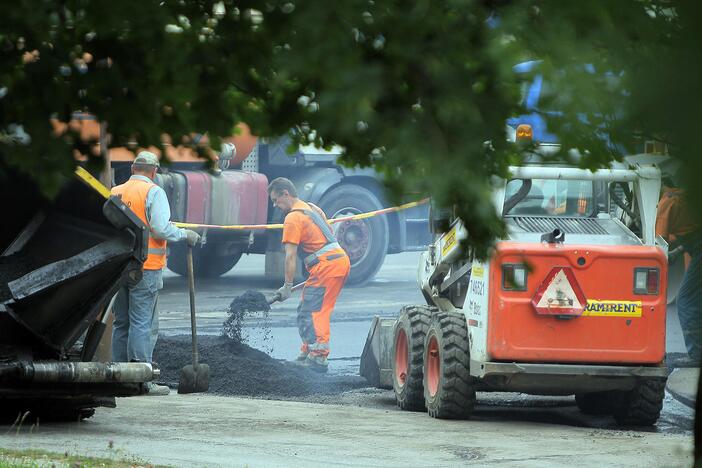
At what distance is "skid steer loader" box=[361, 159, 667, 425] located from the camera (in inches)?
364

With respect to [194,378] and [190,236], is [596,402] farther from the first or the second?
[190,236]

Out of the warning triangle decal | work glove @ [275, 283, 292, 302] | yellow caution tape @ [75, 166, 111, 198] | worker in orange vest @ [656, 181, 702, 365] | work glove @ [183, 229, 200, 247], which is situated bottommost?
work glove @ [275, 283, 292, 302]

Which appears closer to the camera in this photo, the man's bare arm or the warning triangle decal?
the warning triangle decal

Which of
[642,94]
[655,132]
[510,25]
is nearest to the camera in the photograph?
[642,94]

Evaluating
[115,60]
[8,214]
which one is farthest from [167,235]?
[115,60]

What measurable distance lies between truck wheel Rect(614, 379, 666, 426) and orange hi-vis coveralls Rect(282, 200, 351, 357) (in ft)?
13.5

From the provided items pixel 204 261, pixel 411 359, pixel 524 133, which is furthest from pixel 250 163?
pixel 524 133

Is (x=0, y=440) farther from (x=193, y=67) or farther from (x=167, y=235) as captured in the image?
(x=193, y=67)

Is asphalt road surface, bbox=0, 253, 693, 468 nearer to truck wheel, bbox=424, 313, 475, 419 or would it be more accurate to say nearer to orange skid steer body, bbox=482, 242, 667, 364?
truck wheel, bbox=424, 313, 475, 419

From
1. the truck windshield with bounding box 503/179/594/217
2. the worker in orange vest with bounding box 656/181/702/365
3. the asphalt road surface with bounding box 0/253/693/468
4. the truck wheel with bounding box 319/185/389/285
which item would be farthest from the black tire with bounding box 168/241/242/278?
the worker in orange vest with bounding box 656/181/702/365

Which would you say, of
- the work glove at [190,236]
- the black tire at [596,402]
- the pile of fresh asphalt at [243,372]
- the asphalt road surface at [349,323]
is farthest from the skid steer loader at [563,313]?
the work glove at [190,236]

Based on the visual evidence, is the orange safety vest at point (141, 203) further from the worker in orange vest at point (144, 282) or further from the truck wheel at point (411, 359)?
the truck wheel at point (411, 359)

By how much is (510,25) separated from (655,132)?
818 millimetres

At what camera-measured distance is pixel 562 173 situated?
9.40 m
